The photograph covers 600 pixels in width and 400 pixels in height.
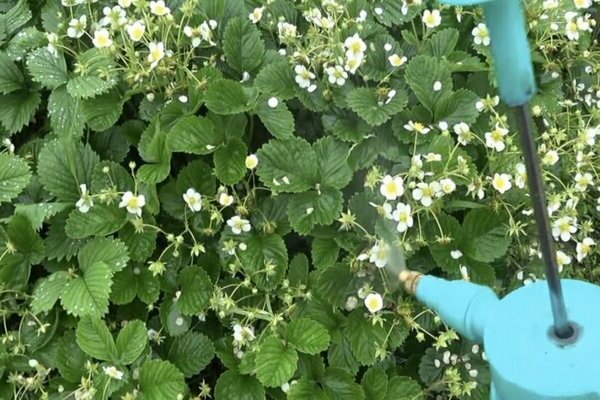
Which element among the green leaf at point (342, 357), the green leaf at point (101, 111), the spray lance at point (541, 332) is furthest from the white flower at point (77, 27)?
the spray lance at point (541, 332)

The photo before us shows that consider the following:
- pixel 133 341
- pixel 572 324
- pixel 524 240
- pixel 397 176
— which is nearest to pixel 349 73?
pixel 397 176

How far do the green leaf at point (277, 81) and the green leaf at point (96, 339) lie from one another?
43 cm

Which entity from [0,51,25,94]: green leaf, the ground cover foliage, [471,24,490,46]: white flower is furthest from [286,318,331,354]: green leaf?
[0,51,25,94]: green leaf

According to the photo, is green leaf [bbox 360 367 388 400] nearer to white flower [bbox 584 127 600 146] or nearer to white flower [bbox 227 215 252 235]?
white flower [bbox 227 215 252 235]

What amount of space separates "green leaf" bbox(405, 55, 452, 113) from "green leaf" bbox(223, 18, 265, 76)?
25 centimetres

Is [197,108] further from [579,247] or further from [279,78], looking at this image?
[579,247]

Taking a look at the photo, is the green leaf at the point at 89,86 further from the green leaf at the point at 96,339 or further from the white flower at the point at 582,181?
the white flower at the point at 582,181

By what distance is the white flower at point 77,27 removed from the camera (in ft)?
4.17

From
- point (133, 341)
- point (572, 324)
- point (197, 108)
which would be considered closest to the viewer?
point (572, 324)

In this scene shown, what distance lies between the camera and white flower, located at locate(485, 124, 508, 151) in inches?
45.2

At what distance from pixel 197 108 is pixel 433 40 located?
40 cm

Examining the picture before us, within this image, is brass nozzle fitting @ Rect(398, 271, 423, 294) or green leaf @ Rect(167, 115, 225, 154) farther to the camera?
green leaf @ Rect(167, 115, 225, 154)

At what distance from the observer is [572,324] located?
0.54 m

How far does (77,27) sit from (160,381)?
0.59 m
